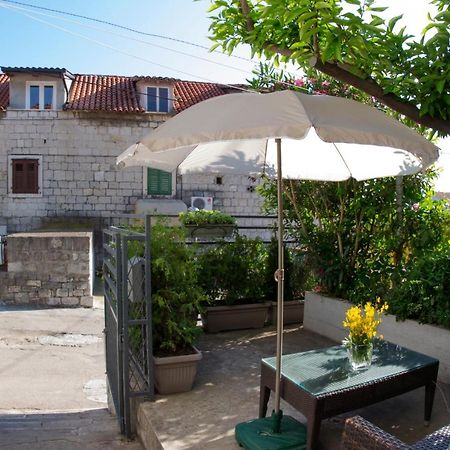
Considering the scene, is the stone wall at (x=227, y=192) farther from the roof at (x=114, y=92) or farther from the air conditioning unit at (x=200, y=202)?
the roof at (x=114, y=92)

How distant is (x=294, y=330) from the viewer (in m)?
5.34

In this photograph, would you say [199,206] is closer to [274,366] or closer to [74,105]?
[74,105]

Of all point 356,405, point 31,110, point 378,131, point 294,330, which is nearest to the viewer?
point 378,131

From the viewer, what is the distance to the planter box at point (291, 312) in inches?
219

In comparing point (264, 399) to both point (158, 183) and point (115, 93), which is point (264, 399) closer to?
point (158, 183)

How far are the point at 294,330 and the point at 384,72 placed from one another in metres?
3.40

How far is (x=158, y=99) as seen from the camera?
50.5ft

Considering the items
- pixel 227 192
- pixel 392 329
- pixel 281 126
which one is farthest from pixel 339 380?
pixel 227 192

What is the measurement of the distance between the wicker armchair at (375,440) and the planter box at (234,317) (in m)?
3.52

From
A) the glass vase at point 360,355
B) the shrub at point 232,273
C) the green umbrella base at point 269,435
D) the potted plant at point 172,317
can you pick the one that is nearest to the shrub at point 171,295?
the potted plant at point 172,317

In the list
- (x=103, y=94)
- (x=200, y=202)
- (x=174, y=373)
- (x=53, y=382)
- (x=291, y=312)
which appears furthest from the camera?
(x=103, y=94)

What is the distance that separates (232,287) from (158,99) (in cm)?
1142

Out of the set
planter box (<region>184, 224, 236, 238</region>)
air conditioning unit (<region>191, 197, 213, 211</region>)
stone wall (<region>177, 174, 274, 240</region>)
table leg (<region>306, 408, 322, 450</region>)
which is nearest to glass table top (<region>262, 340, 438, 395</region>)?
Answer: table leg (<region>306, 408, 322, 450</region>)

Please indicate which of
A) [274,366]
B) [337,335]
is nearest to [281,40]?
[274,366]
